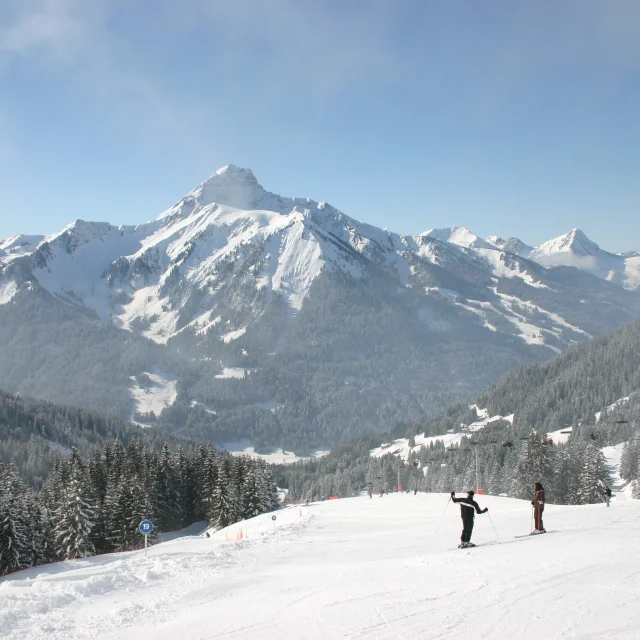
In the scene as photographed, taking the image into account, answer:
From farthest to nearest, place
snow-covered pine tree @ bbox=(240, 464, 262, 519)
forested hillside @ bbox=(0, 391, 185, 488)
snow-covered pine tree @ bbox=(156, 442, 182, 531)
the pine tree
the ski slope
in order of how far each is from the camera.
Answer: forested hillside @ bbox=(0, 391, 185, 488) → snow-covered pine tree @ bbox=(156, 442, 182, 531) → snow-covered pine tree @ bbox=(240, 464, 262, 519) → the pine tree → the ski slope

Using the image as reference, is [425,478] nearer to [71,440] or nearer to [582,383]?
[582,383]

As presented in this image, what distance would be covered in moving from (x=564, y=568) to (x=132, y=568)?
12.5 m

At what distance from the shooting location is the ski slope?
9695mm

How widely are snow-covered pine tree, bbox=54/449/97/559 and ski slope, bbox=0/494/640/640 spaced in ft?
111

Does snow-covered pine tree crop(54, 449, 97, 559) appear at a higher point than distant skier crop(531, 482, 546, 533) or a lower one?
lower

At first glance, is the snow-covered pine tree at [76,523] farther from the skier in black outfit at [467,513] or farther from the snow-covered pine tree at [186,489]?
the skier in black outfit at [467,513]

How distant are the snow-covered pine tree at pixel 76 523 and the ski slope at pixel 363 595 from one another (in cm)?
3378

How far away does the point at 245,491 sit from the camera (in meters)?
61.4

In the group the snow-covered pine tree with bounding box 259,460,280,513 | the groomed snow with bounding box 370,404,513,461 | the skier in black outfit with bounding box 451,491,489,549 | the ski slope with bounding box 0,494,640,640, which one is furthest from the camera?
the groomed snow with bounding box 370,404,513,461

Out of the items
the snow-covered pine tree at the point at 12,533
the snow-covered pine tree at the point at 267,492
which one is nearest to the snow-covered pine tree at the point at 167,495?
the snow-covered pine tree at the point at 267,492

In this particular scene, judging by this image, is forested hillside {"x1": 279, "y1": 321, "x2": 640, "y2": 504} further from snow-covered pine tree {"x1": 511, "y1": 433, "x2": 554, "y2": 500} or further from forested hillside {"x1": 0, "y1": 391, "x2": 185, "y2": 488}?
forested hillside {"x1": 0, "y1": 391, "x2": 185, "y2": 488}

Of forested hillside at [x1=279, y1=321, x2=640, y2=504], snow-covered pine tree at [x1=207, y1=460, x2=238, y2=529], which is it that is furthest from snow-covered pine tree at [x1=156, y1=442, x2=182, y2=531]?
forested hillside at [x1=279, y1=321, x2=640, y2=504]

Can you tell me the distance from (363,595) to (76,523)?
146 ft

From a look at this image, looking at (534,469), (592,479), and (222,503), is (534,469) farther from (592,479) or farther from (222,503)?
(222,503)
